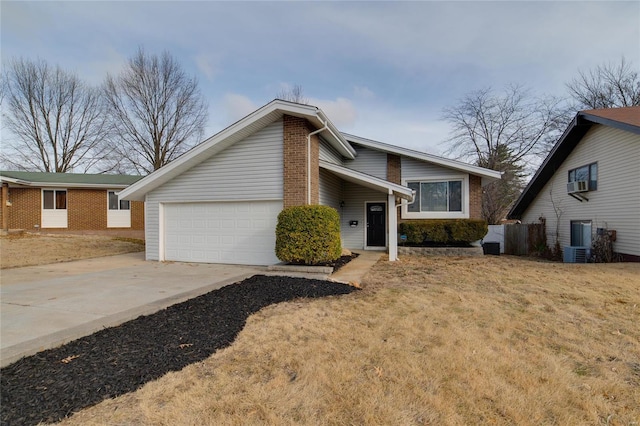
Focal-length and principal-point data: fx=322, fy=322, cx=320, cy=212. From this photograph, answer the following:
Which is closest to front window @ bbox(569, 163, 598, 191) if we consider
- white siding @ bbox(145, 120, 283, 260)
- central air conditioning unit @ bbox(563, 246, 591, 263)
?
central air conditioning unit @ bbox(563, 246, 591, 263)

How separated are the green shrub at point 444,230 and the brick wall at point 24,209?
20.0m

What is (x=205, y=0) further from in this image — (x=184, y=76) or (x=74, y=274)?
(x=184, y=76)

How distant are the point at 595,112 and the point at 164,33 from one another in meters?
14.6

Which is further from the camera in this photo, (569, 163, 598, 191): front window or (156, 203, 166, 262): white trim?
(569, 163, 598, 191): front window

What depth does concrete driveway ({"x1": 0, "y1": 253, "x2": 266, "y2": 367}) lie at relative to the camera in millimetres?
3761

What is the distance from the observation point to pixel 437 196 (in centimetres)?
1288

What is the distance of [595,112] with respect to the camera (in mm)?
11266

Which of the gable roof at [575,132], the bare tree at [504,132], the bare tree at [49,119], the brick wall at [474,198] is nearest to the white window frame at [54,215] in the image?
the bare tree at [49,119]

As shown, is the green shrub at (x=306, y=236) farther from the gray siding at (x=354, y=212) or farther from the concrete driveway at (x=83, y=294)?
the gray siding at (x=354, y=212)

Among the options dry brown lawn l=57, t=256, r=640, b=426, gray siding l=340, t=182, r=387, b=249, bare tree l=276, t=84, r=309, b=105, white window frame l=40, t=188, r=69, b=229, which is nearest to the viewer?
dry brown lawn l=57, t=256, r=640, b=426

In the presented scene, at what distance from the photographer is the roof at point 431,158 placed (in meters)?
11.9

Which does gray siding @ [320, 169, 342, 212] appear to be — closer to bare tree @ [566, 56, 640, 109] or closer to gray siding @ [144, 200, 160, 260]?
gray siding @ [144, 200, 160, 260]

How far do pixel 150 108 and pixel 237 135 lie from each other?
65.2 feet

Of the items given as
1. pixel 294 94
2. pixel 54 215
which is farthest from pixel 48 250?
pixel 294 94
